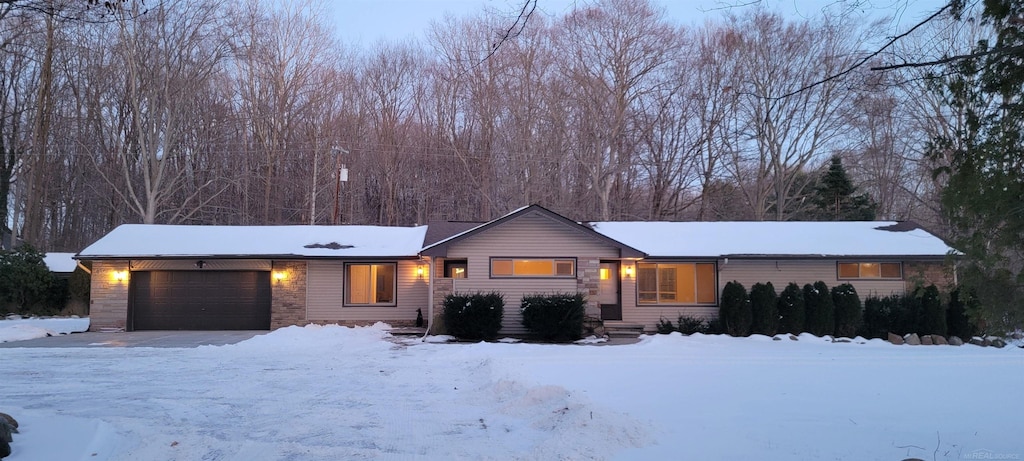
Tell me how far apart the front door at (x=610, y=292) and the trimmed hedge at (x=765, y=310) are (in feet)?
12.1

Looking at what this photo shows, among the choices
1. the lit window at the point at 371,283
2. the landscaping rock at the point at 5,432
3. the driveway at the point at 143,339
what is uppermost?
the lit window at the point at 371,283

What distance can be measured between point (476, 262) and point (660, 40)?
53.0ft

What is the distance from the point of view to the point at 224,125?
32.2m

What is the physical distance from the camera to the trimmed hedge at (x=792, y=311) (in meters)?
18.1

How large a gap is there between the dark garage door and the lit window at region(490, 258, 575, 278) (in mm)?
6889

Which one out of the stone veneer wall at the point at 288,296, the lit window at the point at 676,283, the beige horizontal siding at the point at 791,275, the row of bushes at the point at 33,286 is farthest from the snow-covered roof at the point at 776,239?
the row of bushes at the point at 33,286

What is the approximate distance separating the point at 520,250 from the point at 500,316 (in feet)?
6.43

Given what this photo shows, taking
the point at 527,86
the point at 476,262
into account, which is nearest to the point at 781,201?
the point at 527,86

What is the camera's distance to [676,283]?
19500mm

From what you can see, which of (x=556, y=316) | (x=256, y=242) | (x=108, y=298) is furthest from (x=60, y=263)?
(x=556, y=316)

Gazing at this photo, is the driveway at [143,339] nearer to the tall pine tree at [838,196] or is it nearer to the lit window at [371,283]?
the lit window at [371,283]

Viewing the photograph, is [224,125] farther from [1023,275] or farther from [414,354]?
[1023,275]

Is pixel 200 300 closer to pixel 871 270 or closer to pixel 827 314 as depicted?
pixel 827 314

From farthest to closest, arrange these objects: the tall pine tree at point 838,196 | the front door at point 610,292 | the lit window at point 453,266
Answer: the tall pine tree at point 838,196, the front door at point 610,292, the lit window at point 453,266
